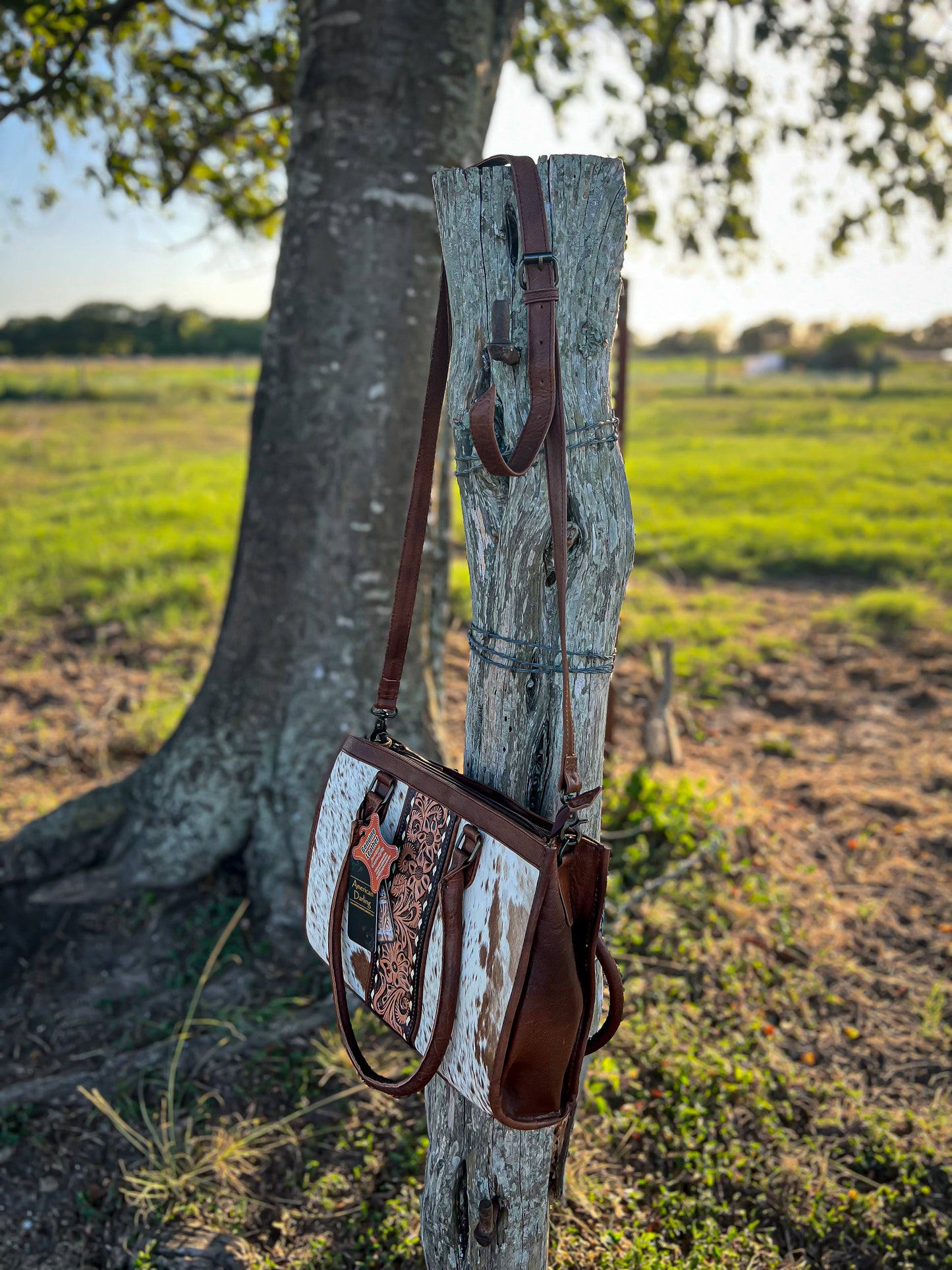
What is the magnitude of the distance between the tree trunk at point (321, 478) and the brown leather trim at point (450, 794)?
4.75ft

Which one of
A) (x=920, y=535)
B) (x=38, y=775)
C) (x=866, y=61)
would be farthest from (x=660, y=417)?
(x=38, y=775)

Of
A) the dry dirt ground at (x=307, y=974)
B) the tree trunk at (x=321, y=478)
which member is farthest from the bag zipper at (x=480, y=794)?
the tree trunk at (x=321, y=478)

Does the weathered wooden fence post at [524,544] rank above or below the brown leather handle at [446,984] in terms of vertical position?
above

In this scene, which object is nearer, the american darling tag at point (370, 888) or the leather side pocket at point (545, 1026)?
the leather side pocket at point (545, 1026)

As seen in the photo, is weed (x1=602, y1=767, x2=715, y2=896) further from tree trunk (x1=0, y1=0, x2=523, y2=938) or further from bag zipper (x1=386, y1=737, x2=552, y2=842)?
bag zipper (x1=386, y1=737, x2=552, y2=842)

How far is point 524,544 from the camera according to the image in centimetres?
160

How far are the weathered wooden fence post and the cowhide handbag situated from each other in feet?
0.21

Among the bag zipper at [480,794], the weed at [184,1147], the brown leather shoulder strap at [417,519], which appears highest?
the brown leather shoulder strap at [417,519]

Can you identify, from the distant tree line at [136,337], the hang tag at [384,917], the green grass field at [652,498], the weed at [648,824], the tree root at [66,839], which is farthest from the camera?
the distant tree line at [136,337]

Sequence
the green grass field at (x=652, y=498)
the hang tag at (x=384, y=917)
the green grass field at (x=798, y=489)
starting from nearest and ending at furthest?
the hang tag at (x=384, y=917) → the green grass field at (x=652, y=498) → the green grass field at (x=798, y=489)

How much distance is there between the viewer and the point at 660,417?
21594 mm

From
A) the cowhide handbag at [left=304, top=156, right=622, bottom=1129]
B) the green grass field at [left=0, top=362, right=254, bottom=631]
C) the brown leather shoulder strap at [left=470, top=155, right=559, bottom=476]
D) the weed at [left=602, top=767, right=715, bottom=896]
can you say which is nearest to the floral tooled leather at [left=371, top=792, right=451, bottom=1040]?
the cowhide handbag at [left=304, top=156, right=622, bottom=1129]

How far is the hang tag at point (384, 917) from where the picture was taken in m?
1.59

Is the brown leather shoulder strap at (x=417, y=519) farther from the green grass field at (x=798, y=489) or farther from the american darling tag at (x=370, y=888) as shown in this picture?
the green grass field at (x=798, y=489)
